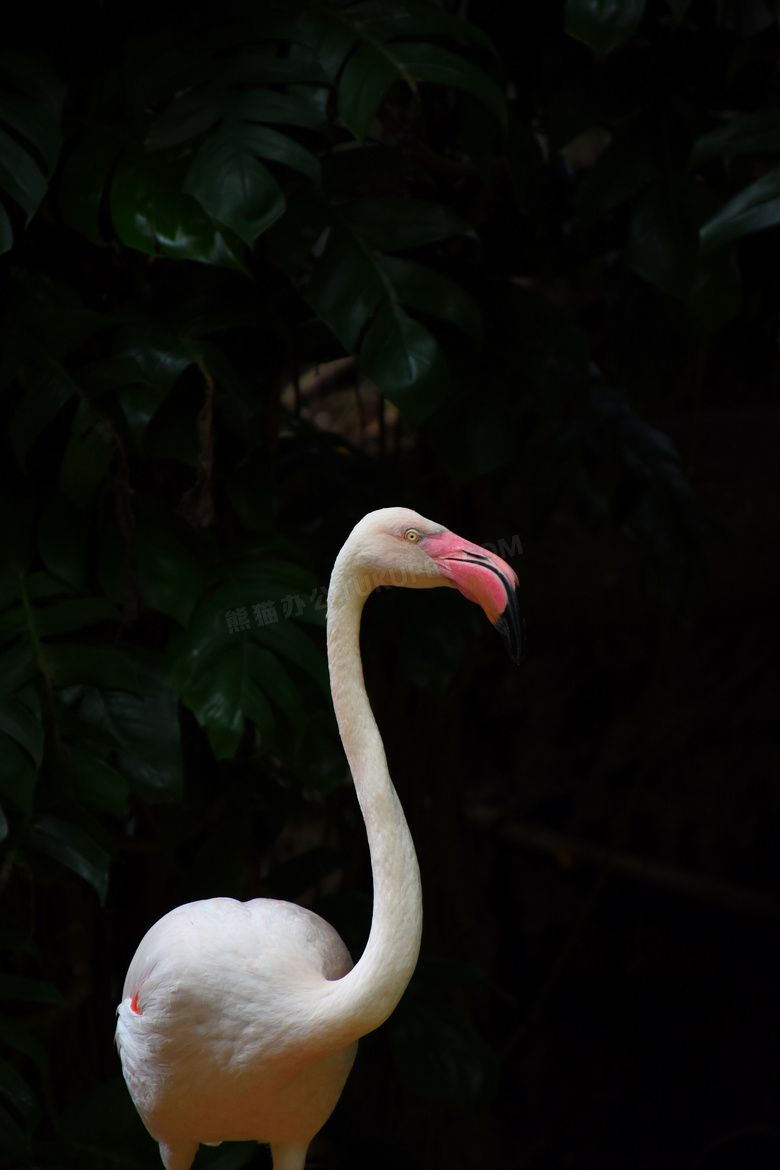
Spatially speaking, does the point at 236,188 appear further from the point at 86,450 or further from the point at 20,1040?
the point at 20,1040

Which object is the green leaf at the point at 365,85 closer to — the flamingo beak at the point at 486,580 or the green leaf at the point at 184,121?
the green leaf at the point at 184,121

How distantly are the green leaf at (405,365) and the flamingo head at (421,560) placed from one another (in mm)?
411

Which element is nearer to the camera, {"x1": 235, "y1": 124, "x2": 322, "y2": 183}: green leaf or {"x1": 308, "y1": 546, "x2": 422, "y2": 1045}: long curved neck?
{"x1": 308, "y1": 546, "x2": 422, "y2": 1045}: long curved neck

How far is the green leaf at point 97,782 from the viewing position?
138cm

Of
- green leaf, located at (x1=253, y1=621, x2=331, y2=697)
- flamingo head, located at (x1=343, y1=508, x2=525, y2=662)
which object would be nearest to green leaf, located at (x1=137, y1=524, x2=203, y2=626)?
green leaf, located at (x1=253, y1=621, x2=331, y2=697)

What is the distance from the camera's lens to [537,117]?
6.82ft

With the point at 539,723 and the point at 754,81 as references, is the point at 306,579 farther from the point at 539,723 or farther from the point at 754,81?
the point at 539,723

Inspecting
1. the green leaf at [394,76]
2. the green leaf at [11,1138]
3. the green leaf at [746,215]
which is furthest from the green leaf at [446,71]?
the green leaf at [11,1138]

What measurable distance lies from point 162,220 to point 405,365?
364 millimetres

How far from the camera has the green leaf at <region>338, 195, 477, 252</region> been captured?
1.52 metres

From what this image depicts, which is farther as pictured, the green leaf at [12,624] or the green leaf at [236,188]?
the green leaf at [12,624]

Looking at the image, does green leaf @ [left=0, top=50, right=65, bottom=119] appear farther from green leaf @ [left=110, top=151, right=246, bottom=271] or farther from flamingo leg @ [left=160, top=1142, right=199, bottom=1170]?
flamingo leg @ [left=160, top=1142, right=199, bottom=1170]

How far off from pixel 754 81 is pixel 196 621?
3.75ft

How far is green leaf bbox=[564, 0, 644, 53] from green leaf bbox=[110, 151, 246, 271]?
0.50 metres
